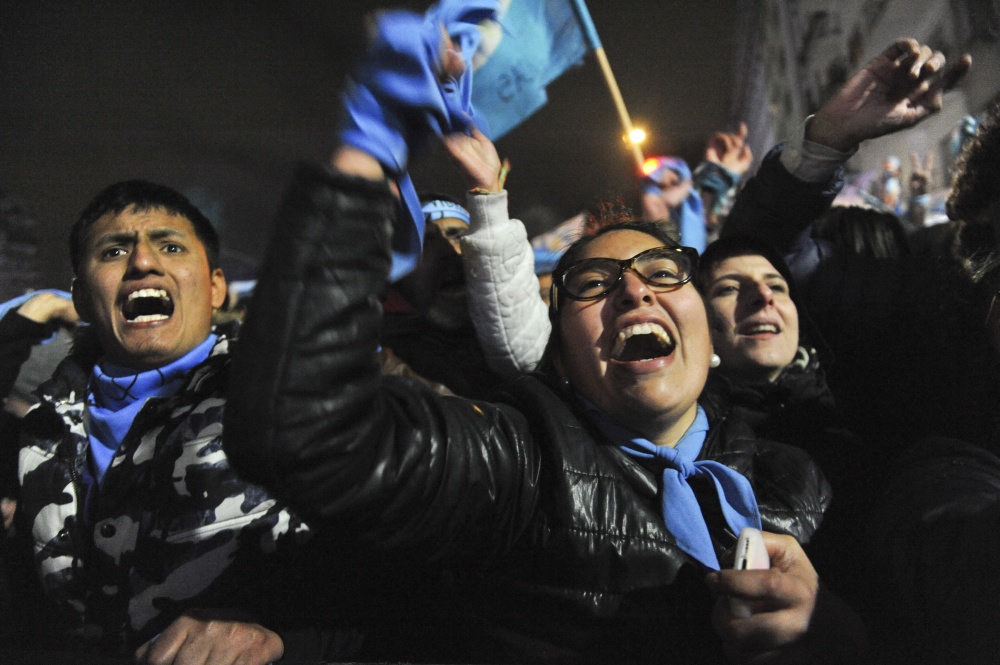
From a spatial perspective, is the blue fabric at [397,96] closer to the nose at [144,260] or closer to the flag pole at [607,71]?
the nose at [144,260]

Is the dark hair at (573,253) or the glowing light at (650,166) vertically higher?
the glowing light at (650,166)

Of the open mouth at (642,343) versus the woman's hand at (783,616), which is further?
the open mouth at (642,343)

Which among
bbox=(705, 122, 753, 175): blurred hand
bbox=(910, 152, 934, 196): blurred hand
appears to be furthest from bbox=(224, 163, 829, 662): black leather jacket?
bbox=(910, 152, 934, 196): blurred hand

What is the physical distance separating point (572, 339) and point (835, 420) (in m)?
0.96

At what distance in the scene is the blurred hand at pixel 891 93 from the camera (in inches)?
67.6

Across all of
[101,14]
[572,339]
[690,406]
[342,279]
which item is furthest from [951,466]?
[101,14]

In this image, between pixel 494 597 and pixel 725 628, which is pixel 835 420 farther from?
pixel 494 597

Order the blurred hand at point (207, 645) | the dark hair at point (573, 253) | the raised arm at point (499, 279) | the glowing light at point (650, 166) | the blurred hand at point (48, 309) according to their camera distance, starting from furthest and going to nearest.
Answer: the glowing light at point (650, 166)
the blurred hand at point (48, 309)
the raised arm at point (499, 279)
the dark hair at point (573, 253)
the blurred hand at point (207, 645)

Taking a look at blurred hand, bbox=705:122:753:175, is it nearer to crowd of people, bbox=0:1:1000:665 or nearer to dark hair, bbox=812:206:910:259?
dark hair, bbox=812:206:910:259

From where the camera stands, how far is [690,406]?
1427 mm

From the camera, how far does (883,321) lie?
2.10 m

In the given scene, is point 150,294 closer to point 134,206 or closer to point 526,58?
point 134,206

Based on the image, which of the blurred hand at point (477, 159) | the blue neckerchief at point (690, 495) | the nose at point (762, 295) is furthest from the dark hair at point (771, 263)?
the blue neckerchief at point (690, 495)

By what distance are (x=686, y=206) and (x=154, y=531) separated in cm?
213
